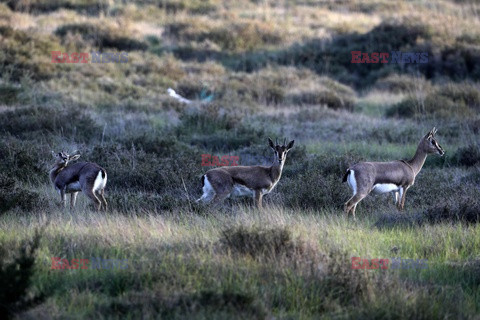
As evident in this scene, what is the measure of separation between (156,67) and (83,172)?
15262mm

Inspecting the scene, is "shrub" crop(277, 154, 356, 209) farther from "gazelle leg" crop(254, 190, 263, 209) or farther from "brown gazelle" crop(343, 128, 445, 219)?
"gazelle leg" crop(254, 190, 263, 209)

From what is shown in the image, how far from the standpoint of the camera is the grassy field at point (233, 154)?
265 inches

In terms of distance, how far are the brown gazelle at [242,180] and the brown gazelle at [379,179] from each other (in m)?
1.17

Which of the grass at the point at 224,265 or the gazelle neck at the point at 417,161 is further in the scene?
the gazelle neck at the point at 417,161

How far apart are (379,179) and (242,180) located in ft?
7.35

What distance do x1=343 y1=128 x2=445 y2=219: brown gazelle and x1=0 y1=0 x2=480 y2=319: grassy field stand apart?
1.38ft

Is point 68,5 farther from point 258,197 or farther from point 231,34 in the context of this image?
point 258,197

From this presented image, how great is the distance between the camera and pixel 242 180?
10.9m

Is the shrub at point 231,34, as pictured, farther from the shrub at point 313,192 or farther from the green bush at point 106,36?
the shrub at point 313,192

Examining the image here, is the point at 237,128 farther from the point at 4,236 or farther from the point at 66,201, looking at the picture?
the point at 4,236

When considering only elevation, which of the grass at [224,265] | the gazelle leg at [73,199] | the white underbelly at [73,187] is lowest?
the gazelle leg at [73,199]

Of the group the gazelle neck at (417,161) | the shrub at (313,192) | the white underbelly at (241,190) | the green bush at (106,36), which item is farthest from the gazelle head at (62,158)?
the green bush at (106,36)

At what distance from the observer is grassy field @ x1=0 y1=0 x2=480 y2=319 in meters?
6.72

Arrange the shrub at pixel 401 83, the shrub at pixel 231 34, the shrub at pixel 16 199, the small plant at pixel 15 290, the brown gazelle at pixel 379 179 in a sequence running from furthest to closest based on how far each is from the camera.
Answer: the shrub at pixel 231 34 → the shrub at pixel 401 83 → the brown gazelle at pixel 379 179 → the shrub at pixel 16 199 → the small plant at pixel 15 290
